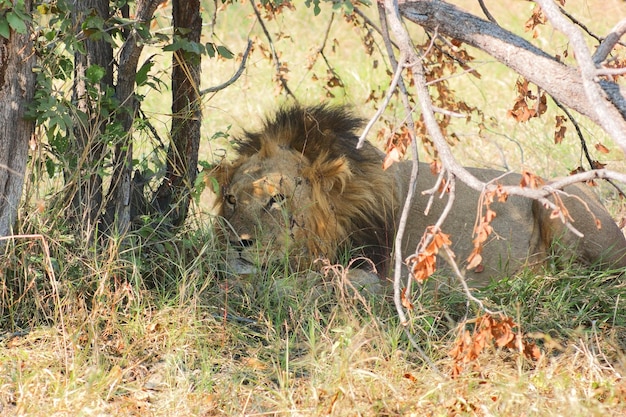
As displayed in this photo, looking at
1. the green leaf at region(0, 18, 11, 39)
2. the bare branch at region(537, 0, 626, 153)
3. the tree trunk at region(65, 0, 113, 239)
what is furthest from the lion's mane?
the bare branch at region(537, 0, 626, 153)

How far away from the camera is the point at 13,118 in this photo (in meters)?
3.60

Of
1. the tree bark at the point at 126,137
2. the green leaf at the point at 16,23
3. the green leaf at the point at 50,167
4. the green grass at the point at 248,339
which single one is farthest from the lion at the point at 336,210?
the green leaf at the point at 16,23

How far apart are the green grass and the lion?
0.19 meters

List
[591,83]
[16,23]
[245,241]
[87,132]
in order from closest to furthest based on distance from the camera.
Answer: [591,83] → [16,23] → [87,132] → [245,241]

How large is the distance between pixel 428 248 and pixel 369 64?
20.7ft

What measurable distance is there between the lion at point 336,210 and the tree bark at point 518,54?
3.64 ft

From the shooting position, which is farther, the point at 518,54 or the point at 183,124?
the point at 183,124

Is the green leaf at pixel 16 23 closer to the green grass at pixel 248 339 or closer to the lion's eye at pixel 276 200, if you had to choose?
the green grass at pixel 248 339

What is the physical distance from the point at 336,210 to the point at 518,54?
1573 mm

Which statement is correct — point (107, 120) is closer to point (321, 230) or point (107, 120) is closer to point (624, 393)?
point (321, 230)

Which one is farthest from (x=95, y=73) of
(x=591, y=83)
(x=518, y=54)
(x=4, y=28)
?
(x=591, y=83)

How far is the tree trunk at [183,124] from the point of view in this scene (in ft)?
13.5

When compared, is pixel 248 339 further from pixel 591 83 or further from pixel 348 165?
pixel 591 83

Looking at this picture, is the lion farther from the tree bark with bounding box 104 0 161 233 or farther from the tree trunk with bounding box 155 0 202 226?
the tree bark with bounding box 104 0 161 233
